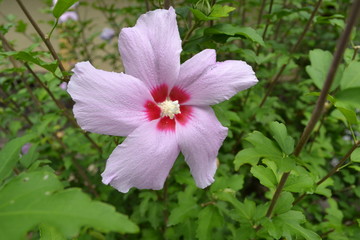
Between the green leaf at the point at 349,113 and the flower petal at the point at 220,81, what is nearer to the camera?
Result: the green leaf at the point at 349,113

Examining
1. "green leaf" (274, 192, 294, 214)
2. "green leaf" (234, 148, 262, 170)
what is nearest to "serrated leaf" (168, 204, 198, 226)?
"green leaf" (274, 192, 294, 214)

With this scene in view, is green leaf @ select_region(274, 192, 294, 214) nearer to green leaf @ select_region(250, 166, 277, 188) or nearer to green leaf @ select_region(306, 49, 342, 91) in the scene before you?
green leaf @ select_region(250, 166, 277, 188)

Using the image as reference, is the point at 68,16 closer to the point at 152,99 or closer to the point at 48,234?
the point at 152,99

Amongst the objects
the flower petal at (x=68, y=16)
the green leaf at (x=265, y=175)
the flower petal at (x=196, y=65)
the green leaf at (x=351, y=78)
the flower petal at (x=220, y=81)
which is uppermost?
the flower petal at (x=196, y=65)

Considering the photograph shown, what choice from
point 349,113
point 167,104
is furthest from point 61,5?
point 349,113

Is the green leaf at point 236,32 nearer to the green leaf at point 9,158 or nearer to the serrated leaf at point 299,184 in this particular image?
the serrated leaf at point 299,184

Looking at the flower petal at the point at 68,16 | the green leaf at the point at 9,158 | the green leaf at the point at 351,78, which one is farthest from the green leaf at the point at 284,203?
the flower petal at the point at 68,16
